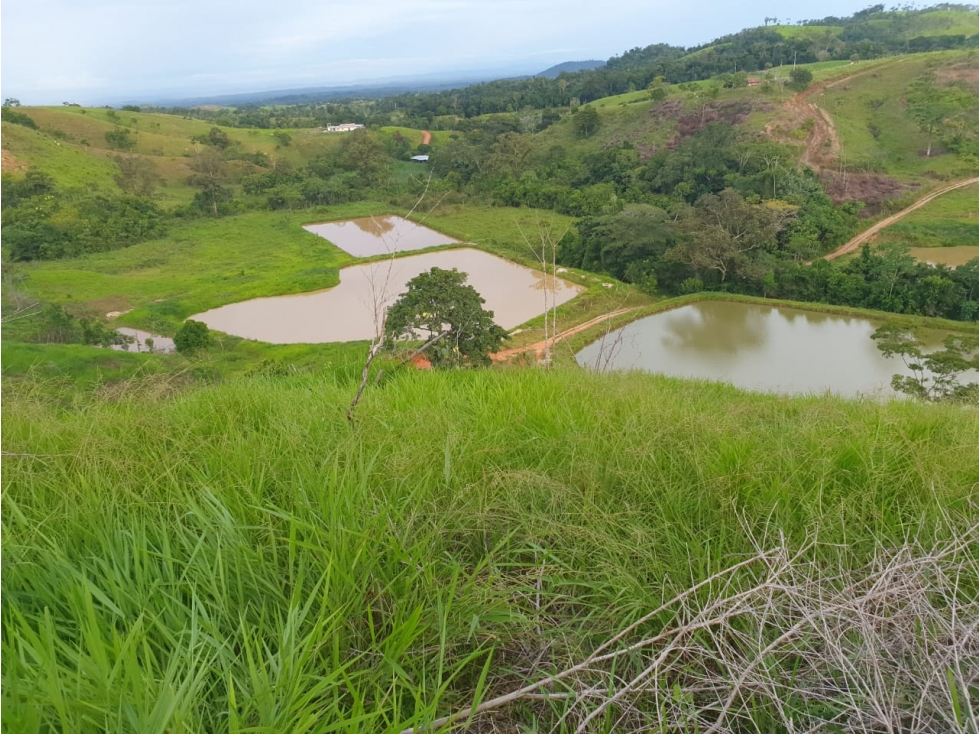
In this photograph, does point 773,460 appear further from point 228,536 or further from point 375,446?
point 228,536

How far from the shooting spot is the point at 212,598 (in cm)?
121

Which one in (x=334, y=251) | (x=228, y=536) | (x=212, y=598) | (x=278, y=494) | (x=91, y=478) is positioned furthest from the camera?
(x=334, y=251)

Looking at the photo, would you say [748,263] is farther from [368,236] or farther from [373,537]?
[373,537]

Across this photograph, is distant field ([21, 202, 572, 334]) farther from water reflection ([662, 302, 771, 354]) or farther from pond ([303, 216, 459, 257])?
water reflection ([662, 302, 771, 354])

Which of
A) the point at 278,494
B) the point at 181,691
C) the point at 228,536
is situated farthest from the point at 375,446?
the point at 181,691

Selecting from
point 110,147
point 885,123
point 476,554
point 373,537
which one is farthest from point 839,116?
point 110,147

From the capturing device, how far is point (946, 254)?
66.5 ft

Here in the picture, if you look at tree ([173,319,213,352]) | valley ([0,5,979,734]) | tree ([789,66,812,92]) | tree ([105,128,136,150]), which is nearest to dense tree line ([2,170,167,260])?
tree ([105,128,136,150])

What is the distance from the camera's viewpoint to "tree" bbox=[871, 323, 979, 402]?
10.2m

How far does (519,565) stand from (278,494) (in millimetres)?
666

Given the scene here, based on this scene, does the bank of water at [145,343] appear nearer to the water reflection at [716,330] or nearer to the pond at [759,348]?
the pond at [759,348]

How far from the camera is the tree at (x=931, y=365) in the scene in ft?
33.6

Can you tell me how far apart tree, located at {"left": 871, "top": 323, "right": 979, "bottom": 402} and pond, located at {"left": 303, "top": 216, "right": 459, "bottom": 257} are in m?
17.4

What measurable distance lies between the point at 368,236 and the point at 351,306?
10.9m
